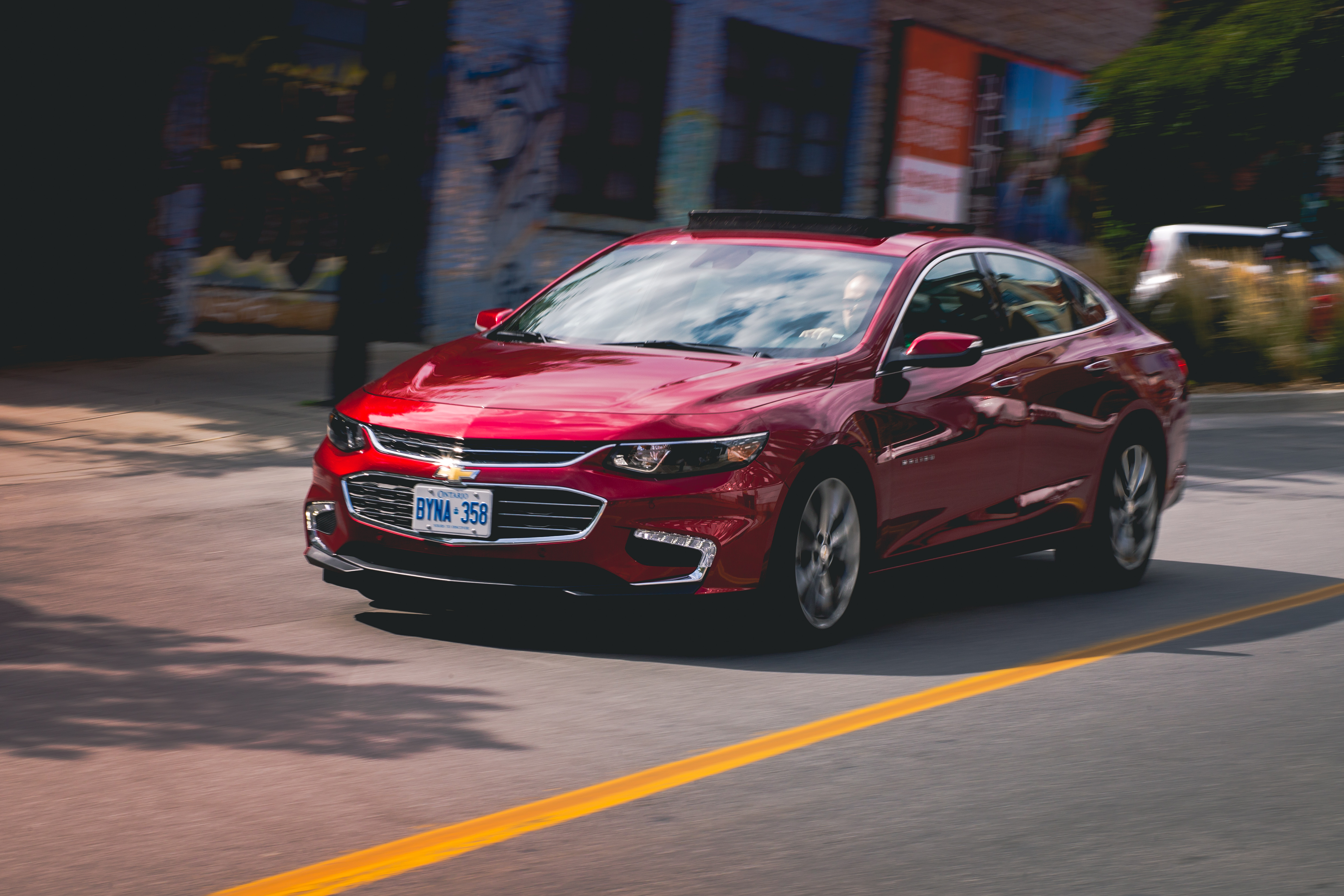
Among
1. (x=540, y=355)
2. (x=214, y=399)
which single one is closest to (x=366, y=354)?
(x=214, y=399)

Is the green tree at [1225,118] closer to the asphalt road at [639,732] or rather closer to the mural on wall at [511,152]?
the mural on wall at [511,152]

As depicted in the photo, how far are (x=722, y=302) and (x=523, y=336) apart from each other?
0.87m

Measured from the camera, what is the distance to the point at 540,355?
701 cm

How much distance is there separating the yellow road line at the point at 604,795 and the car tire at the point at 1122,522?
133cm

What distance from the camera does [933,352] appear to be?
275 inches

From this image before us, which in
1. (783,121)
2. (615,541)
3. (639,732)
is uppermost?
(783,121)

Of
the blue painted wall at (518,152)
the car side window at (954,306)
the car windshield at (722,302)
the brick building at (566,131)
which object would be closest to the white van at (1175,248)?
the brick building at (566,131)

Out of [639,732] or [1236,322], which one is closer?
[639,732]

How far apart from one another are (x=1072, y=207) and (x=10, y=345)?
1932 centimetres

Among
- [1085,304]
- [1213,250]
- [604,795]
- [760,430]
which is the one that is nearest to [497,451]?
[760,430]

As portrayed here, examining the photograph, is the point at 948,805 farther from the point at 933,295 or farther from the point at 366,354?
the point at 366,354

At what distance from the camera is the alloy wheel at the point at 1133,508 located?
857cm

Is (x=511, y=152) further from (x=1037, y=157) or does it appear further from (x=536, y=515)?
(x=536, y=515)

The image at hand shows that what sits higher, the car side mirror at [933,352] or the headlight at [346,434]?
the car side mirror at [933,352]
